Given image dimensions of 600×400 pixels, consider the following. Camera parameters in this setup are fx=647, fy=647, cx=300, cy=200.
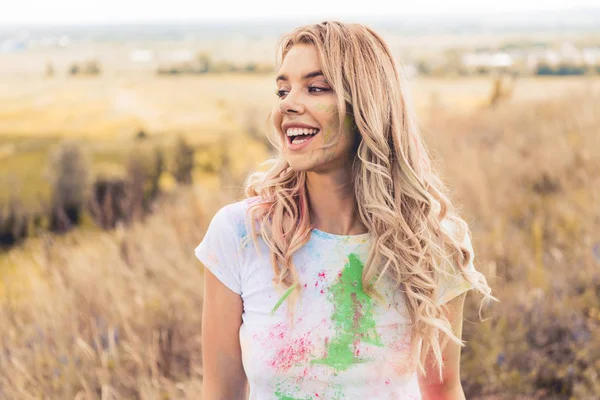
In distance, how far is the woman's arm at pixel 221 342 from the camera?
6.15 feet

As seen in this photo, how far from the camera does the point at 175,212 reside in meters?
6.64

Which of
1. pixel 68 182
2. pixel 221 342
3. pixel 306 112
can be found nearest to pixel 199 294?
pixel 221 342

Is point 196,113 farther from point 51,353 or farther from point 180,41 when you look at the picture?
point 51,353

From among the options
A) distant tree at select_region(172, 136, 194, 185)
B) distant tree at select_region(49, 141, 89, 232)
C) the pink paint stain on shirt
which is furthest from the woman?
distant tree at select_region(172, 136, 194, 185)

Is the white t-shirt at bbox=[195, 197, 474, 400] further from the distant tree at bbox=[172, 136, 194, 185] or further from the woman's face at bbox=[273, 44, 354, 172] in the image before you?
the distant tree at bbox=[172, 136, 194, 185]

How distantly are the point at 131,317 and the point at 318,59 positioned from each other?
9.01ft

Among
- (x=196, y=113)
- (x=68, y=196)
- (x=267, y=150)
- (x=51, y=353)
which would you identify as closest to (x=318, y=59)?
(x=51, y=353)

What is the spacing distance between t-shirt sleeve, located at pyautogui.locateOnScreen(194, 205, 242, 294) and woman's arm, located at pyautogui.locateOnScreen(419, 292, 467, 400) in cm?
68

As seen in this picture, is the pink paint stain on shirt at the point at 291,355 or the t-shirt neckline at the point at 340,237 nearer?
the pink paint stain on shirt at the point at 291,355

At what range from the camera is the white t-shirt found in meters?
1.78

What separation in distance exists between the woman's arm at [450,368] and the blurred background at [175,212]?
74 cm

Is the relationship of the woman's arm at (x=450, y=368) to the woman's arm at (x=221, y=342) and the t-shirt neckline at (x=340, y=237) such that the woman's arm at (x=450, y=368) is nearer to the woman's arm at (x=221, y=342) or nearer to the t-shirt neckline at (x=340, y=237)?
the t-shirt neckline at (x=340, y=237)

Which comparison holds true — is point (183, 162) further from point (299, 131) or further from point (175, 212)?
point (299, 131)

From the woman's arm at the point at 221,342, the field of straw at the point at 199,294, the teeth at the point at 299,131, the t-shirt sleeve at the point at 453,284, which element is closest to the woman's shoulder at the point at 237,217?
the woman's arm at the point at 221,342
